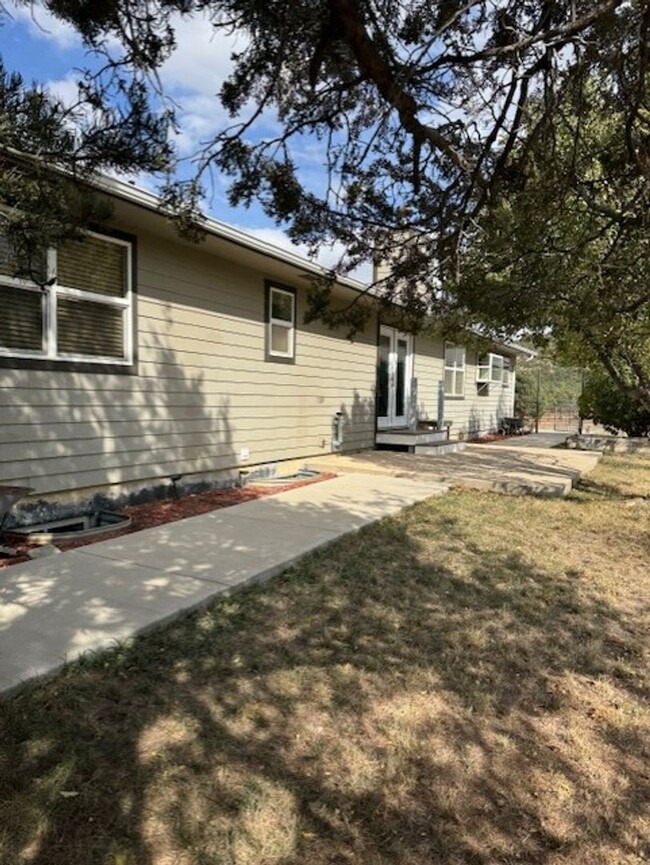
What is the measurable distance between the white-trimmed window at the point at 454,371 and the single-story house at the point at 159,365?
5414 mm

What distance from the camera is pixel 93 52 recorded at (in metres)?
3.45

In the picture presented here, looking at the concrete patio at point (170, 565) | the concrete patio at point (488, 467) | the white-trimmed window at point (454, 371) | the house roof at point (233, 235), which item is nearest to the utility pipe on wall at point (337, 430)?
the concrete patio at point (488, 467)

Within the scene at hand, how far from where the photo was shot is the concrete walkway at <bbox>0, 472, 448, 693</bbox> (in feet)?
10.3

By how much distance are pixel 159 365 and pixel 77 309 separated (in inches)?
47.5

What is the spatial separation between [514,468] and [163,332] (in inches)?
228

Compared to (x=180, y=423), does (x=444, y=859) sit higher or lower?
lower

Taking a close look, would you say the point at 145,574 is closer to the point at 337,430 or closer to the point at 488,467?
the point at 337,430

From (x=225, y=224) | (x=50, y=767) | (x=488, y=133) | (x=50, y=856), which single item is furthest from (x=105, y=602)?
(x=225, y=224)

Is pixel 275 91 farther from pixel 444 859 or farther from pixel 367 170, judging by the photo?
pixel 444 859

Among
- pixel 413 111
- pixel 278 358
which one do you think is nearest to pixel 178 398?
pixel 278 358

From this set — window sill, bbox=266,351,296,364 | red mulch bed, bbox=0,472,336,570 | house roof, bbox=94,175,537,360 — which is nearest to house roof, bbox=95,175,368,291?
house roof, bbox=94,175,537,360

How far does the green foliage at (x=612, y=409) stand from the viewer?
53.4 ft

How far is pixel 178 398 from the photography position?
7.30m

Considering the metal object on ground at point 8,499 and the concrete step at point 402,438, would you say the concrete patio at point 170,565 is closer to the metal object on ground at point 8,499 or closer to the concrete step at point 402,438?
the metal object on ground at point 8,499
